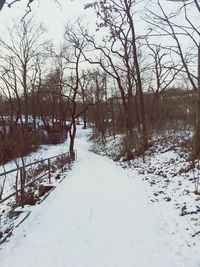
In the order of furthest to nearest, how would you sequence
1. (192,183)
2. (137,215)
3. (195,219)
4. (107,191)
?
(107,191) → (192,183) → (137,215) → (195,219)

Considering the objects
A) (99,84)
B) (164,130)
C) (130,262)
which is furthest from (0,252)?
(99,84)

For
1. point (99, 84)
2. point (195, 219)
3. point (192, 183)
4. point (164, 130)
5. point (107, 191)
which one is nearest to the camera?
point (195, 219)

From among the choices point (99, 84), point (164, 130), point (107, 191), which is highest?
point (99, 84)

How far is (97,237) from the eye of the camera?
19.1 feet

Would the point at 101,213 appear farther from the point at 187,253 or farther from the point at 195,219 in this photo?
the point at 187,253

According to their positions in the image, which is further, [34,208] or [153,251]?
[34,208]

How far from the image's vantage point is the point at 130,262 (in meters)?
4.64

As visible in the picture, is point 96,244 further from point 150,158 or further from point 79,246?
point 150,158

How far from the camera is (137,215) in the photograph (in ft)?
24.0

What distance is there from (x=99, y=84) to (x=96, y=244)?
4232cm

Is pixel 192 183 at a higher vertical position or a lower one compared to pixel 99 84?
lower

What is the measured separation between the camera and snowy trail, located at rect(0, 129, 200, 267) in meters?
4.74

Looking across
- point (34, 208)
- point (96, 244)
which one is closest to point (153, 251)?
point (96, 244)

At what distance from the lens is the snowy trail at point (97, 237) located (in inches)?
187
